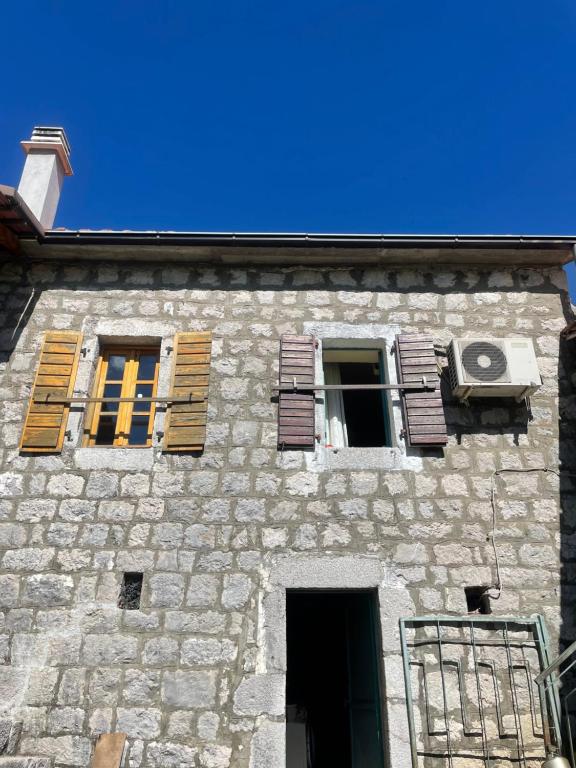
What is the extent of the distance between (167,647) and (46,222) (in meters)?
4.64

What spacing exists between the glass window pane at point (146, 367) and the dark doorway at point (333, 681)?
2486 mm

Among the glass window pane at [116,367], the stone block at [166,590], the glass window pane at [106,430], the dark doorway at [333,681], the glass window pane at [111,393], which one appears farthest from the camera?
the glass window pane at [116,367]

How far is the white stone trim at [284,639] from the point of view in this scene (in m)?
4.00

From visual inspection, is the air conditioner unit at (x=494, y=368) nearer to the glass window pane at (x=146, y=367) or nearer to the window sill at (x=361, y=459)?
the window sill at (x=361, y=459)

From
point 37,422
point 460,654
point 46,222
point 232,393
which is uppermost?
point 46,222

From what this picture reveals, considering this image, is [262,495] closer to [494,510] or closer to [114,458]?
[114,458]

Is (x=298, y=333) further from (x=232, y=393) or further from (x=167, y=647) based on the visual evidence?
(x=167, y=647)

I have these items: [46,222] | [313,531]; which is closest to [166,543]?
[313,531]

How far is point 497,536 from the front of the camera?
4656mm

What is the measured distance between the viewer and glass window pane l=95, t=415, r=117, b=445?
509 cm

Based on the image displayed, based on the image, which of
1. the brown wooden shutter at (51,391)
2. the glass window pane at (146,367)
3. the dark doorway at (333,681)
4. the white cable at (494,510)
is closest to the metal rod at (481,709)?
the white cable at (494,510)

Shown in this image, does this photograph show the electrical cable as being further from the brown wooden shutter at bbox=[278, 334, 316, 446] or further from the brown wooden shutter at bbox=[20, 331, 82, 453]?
the brown wooden shutter at bbox=[20, 331, 82, 453]

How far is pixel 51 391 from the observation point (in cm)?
511

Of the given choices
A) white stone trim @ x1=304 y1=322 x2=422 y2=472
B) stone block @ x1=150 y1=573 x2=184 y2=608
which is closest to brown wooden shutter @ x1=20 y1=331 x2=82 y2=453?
stone block @ x1=150 y1=573 x2=184 y2=608
